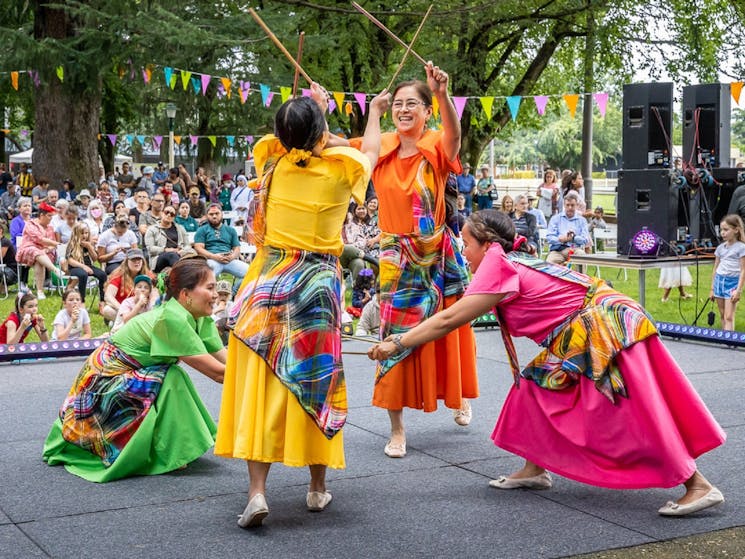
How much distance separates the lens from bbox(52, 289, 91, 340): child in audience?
9.88 m

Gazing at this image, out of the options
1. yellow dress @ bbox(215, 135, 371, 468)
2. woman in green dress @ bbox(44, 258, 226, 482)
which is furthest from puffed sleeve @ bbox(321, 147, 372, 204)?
woman in green dress @ bbox(44, 258, 226, 482)

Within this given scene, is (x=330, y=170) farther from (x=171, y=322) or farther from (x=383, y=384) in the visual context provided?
(x=383, y=384)

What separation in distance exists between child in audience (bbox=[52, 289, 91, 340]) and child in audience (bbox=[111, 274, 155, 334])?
12.0 inches

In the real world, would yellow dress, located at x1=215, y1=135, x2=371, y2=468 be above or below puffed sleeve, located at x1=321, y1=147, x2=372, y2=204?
below

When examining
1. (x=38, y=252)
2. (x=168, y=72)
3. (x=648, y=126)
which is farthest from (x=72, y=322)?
(x=168, y=72)

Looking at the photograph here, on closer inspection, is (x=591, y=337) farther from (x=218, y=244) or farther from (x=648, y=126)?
(x=218, y=244)

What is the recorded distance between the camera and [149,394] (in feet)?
17.1

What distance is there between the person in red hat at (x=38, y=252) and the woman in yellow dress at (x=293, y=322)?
9317 millimetres

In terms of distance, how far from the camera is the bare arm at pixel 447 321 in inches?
181

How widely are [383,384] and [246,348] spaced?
1513mm

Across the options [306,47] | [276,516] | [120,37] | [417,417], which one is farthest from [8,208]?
[276,516]

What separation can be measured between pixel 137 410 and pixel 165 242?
25.7 feet

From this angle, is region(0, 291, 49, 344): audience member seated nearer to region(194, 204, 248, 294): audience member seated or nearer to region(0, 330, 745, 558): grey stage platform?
region(194, 204, 248, 294): audience member seated

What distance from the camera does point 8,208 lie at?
22.4 metres
